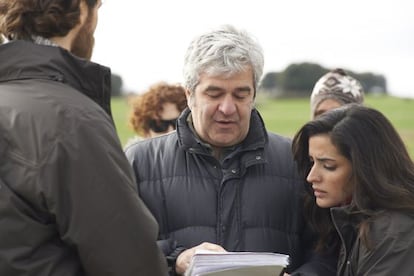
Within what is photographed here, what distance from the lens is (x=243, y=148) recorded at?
11.6ft

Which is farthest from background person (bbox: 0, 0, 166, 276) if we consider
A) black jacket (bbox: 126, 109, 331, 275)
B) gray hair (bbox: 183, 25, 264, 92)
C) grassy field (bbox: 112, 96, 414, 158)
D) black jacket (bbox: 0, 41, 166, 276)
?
grassy field (bbox: 112, 96, 414, 158)

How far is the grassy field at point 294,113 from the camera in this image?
35062mm

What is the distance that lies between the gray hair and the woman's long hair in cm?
45

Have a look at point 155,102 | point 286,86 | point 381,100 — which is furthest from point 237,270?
point 286,86

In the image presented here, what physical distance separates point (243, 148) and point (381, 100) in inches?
1880

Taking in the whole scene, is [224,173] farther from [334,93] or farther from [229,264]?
[334,93]

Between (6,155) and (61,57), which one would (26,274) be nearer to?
(6,155)

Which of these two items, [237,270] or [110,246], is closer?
[110,246]

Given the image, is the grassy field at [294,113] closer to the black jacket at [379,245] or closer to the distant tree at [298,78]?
the distant tree at [298,78]

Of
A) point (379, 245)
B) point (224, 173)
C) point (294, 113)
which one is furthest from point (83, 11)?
point (294, 113)

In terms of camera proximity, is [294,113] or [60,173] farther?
[294,113]

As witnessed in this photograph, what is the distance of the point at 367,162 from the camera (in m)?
3.46

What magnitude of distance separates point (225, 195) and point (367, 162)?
2.21 ft

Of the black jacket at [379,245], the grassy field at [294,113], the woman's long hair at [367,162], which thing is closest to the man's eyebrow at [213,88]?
the woman's long hair at [367,162]
